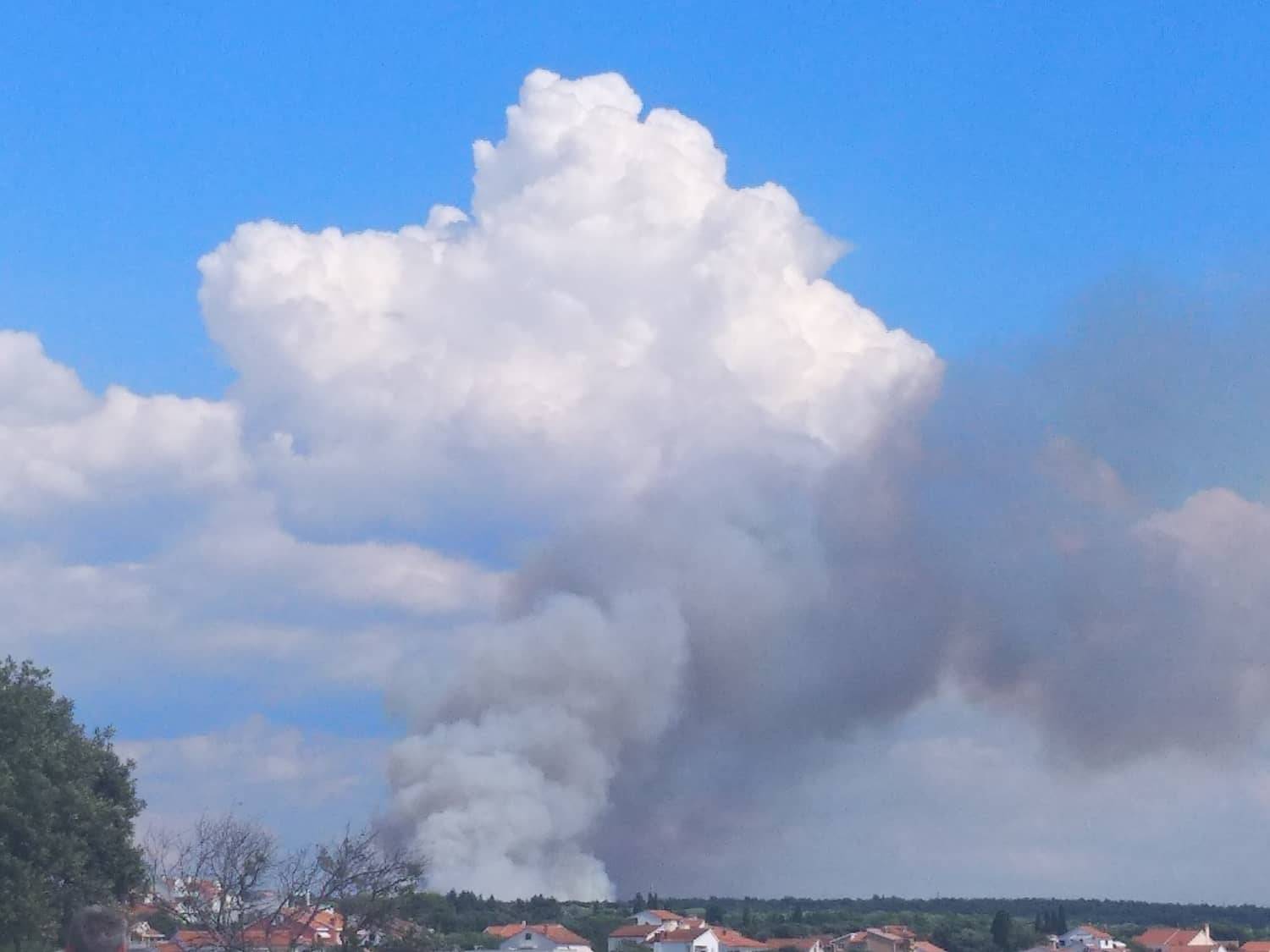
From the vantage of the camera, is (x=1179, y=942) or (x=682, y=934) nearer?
(x=682, y=934)

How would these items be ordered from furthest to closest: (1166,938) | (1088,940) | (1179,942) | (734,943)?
(1166,938) < (1179,942) < (1088,940) < (734,943)

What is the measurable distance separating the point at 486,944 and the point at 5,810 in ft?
189

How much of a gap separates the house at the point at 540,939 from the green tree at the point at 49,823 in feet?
156

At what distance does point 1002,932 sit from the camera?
127562mm

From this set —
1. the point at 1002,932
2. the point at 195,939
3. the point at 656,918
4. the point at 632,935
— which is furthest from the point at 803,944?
the point at 195,939

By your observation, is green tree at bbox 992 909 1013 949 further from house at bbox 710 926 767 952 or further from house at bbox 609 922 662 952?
house at bbox 609 922 662 952

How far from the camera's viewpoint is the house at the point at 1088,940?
4936 inches

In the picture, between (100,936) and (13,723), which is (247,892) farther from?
(100,936)

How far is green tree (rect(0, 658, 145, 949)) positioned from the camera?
4731 centimetres

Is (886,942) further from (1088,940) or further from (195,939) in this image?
(195,939)

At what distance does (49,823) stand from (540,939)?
2574 inches

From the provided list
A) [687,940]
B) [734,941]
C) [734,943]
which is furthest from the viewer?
[734,941]

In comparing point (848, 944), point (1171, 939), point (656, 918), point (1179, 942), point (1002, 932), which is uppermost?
point (656, 918)

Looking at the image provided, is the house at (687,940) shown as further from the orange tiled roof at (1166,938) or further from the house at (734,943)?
the orange tiled roof at (1166,938)
